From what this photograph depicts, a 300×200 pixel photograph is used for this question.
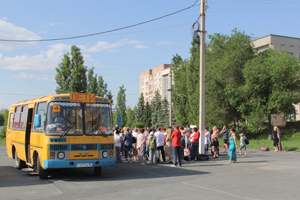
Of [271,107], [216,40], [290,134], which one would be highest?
[216,40]

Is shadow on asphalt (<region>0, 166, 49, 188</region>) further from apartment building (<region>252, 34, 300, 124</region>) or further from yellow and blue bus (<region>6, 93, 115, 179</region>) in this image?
apartment building (<region>252, 34, 300, 124</region>)

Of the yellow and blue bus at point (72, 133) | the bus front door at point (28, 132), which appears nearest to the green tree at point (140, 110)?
the bus front door at point (28, 132)

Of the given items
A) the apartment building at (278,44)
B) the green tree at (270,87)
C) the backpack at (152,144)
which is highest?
the apartment building at (278,44)

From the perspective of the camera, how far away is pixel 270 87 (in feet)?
111

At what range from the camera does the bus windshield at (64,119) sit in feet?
33.0

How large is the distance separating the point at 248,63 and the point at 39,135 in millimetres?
29305

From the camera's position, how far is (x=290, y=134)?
35.4 m

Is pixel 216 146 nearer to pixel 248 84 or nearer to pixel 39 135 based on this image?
pixel 39 135

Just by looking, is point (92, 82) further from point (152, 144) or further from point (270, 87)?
point (152, 144)

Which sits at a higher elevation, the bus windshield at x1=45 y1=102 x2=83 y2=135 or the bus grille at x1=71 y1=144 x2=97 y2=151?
the bus windshield at x1=45 y1=102 x2=83 y2=135

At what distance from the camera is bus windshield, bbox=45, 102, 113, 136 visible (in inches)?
398

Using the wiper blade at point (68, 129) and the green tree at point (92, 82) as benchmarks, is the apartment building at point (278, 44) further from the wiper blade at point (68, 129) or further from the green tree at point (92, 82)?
the wiper blade at point (68, 129)

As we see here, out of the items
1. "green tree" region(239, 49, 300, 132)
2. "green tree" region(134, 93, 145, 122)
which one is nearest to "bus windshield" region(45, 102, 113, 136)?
"green tree" region(239, 49, 300, 132)

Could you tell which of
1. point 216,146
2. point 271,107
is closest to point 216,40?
point 271,107
